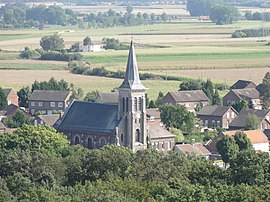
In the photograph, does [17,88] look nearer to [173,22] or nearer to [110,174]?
[110,174]

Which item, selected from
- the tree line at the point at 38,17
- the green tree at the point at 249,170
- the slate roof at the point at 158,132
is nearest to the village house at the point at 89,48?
the tree line at the point at 38,17

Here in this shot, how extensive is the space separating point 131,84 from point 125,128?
2051 millimetres

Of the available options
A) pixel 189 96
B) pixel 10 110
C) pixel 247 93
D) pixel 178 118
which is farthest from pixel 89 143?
pixel 247 93

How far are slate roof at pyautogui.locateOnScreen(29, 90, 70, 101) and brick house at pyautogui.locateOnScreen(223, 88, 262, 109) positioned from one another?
1015 cm

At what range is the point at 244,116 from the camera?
7025 centimetres

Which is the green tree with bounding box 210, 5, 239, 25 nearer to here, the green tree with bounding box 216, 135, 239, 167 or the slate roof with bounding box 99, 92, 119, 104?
the slate roof with bounding box 99, 92, 119, 104

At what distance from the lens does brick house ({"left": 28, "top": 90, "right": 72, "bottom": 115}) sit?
78688mm

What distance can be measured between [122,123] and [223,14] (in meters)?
125

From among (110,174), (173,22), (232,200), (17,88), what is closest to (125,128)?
(110,174)

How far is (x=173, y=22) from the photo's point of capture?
192 metres

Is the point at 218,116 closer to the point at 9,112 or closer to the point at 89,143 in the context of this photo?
the point at 9,112

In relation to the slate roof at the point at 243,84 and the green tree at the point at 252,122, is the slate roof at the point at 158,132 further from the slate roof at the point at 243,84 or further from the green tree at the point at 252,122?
the slate roof at the point at 243,84

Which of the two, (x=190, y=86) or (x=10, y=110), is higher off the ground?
(x=10, y=110)

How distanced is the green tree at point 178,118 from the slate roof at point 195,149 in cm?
751
